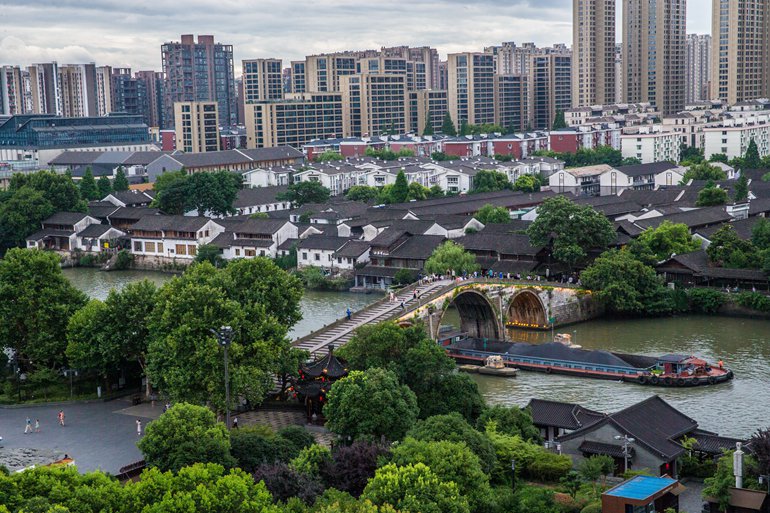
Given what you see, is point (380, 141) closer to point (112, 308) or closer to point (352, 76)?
point (352, 76)

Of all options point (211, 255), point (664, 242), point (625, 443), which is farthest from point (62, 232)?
point (625, 443)

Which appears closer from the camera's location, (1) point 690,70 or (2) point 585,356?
(2) point 585,356

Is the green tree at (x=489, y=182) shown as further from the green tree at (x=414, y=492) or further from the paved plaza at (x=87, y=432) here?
the green tree at (x=414, y=492)

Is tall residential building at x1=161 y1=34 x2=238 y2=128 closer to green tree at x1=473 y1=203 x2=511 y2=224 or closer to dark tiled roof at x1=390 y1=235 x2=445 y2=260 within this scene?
green tree at x1=473 y1=203 x2=511 y2=224

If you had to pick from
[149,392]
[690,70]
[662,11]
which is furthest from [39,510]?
[690,70]

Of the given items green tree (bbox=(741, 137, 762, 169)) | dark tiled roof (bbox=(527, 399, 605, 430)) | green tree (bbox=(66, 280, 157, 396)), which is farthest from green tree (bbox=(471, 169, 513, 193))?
dark tiled roof (bbox=(527, 399, 605, 430))

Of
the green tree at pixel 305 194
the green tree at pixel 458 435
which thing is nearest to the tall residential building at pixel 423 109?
→ the green tree at pixel 305 194
